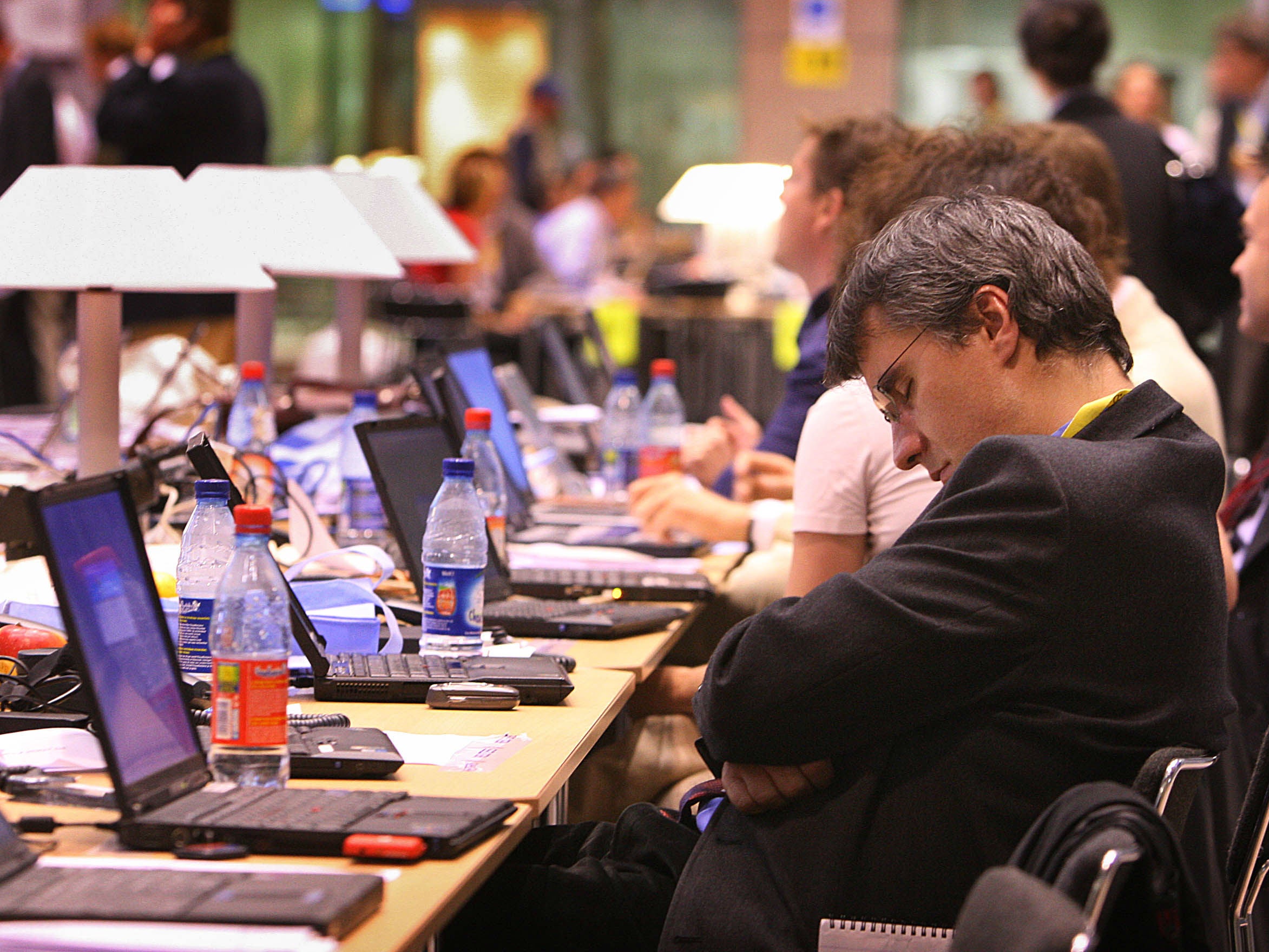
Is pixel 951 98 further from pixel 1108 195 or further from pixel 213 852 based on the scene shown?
pixel 213 852

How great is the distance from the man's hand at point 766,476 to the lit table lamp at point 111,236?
121 centimetres

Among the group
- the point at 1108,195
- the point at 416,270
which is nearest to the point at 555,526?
the point at 1108,195

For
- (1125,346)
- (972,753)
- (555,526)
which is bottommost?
(555,526)

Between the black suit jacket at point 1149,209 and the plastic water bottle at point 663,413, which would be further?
the black suit jacket at point 1149,209

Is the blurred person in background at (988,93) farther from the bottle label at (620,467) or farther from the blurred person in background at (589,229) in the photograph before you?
the bottle label at (620,467)

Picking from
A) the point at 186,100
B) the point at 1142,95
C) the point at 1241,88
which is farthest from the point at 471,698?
the point at 1142,95

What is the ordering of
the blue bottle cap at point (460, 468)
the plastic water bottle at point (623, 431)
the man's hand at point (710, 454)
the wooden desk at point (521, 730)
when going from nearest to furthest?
the wooden desk at point (521, 730), the blue bottle cap at point (460, 468), the man's hand at point (710, 454), the plastic water bottle at point (623, 431)

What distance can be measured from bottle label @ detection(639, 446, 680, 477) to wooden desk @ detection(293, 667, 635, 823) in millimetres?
1463

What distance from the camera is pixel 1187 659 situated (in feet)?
4.96

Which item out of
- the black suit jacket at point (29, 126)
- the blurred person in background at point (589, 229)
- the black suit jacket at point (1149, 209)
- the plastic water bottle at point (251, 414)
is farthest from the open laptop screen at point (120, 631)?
the blurred person in background at point (589, 229)

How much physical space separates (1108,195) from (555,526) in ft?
4.24

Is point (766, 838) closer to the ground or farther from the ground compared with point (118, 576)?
closer to the ground

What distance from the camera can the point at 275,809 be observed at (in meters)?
1.40

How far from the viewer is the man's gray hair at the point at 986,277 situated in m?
1.64
